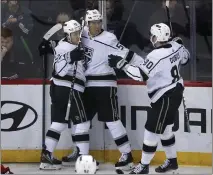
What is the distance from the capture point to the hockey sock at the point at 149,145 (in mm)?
5848

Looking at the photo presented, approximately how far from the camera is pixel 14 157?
254 inches

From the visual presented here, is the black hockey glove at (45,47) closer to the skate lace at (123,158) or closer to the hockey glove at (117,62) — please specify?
the hockey glove at (117,62)

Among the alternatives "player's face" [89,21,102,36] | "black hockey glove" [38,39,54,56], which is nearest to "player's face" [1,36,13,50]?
"black hockey glove" [38,39,54,56]

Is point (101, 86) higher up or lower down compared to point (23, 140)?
higher up

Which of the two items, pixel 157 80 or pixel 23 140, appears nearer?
pixel 157 80

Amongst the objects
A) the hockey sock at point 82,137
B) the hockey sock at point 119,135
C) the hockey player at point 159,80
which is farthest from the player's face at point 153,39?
the hockey sock at point 82,137

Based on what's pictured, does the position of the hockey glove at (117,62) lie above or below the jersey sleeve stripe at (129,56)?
below

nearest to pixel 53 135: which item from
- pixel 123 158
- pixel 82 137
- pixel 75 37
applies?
pixel 82 137

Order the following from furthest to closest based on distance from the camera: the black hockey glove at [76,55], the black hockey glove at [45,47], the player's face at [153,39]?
the black hockey glove at [45,47] → the black hockey glove at [76,55] → the player's face at [153,39]

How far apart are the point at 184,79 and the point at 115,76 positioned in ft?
1.92

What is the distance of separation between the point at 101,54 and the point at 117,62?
22 cm

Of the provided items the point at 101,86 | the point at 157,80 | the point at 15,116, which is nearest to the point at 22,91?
the point at 15,116

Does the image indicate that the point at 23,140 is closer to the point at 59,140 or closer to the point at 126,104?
the point at 59,140

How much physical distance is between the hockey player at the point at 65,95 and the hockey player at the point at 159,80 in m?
0.37
